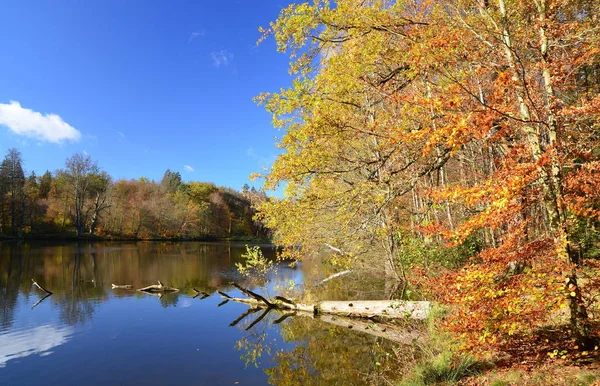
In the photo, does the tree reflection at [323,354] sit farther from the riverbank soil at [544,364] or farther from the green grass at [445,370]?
the riverbank soil at [544,364]

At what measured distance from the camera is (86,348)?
36.9ft

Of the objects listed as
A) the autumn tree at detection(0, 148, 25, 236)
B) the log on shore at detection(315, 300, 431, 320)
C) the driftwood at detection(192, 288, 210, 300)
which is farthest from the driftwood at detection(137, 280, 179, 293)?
the autumn tree at detection(0, 148, 25, 236)

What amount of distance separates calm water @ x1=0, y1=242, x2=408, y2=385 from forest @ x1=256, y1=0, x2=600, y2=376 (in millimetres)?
4139

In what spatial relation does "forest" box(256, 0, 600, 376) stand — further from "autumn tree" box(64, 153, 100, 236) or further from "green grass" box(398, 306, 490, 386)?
"autumn tree" box(64, 153, 100, 236)

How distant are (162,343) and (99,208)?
5798cm

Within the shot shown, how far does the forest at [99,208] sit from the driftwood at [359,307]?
31420mm

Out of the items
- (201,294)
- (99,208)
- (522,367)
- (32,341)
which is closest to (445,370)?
(522,367)

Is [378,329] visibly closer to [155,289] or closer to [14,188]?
[155,289]

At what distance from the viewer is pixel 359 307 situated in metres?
13.9

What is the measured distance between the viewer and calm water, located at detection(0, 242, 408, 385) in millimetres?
9336

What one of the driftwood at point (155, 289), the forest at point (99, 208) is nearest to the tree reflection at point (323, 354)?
the driftwood at point (155, 289)

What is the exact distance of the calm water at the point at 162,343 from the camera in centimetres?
934

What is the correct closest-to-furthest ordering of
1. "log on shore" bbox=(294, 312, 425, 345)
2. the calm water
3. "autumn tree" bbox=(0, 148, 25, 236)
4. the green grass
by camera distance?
the green grass
the calm water
"log on shore" bbox=(294, 312, 425, 345)
"autumn tree" bbox=(0, 148, 25, 236)

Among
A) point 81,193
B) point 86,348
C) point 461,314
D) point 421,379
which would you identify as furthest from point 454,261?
point 81,193
